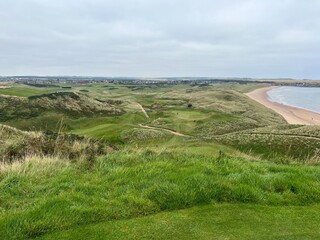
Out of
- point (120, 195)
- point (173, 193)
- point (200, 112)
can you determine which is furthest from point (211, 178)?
point (200, 112)

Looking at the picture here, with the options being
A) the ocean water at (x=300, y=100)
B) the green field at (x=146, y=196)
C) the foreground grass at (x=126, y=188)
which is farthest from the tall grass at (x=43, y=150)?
the ocean water at (x=300, y=100)

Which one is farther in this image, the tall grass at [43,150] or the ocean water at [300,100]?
the ocean water at [300,100]

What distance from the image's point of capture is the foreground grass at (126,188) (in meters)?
6.13

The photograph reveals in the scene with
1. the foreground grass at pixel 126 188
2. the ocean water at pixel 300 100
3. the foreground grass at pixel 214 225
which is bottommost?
the ocean water at pixel 300 100

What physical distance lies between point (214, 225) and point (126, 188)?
2.25 m

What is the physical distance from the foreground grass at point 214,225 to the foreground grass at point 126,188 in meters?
0.36

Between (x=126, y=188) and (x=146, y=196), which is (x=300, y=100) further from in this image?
(x=146, y=196)

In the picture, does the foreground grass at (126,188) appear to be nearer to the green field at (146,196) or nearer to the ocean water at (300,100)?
the green field at (146,196)

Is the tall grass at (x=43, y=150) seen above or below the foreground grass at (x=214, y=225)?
above

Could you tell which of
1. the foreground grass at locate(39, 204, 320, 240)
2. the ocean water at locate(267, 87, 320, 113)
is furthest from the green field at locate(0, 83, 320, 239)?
the ocean water at locate(267, 87, 320, 113)

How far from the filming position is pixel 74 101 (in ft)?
246

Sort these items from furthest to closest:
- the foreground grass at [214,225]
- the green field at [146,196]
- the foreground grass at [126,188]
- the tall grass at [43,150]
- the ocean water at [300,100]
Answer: the ocean water at [300,100], the tall grass at [43,150], the foreground grass at [126,188], the green field at [146,196], the foreground grass at [214,225]

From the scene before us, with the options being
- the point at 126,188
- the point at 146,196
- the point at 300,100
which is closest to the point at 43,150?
the point at 126,188

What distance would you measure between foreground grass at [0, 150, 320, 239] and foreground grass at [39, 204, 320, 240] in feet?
1.17
